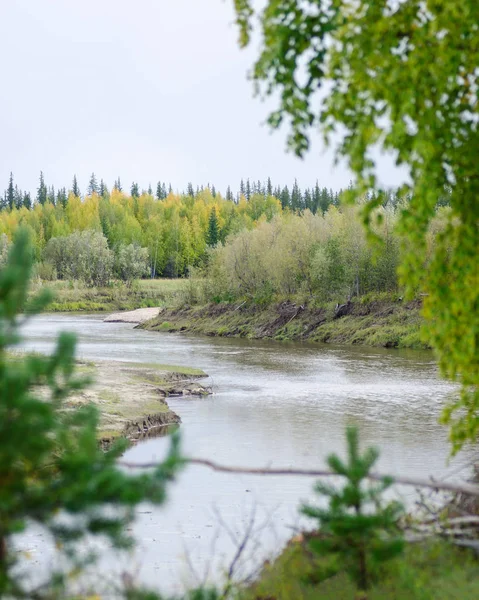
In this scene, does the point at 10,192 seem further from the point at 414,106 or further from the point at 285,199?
the point at 414,106

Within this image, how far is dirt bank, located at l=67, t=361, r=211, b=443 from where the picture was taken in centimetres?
1694

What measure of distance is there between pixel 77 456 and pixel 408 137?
2999mm

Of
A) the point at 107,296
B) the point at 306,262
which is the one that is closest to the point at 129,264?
the point at 107,296

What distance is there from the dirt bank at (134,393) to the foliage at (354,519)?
907 centimetres

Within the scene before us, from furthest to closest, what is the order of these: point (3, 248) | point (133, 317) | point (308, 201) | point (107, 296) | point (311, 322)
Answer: point (308, 201), point (3, 248), point (107, 296), point (133, 317), point (311, 322)

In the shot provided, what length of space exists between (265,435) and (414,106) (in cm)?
1337

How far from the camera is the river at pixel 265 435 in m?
9.55

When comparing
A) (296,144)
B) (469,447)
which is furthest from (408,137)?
(469,447)

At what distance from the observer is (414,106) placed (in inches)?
183

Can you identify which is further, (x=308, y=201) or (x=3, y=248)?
(x=308, y=201)

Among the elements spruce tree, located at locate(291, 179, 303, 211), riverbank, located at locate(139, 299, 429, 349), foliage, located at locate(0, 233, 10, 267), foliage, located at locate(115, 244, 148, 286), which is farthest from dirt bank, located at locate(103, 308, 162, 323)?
spruce tree, located at locate(291, 179, 303, 211)

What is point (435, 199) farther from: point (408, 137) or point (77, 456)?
point (77, 456)

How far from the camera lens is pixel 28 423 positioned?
2904 millimetres

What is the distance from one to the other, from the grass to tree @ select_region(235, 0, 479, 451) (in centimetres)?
83
